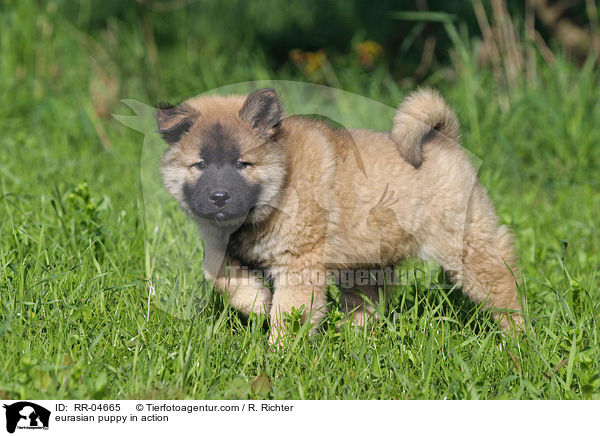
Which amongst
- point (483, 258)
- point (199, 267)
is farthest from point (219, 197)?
point (483, 258)

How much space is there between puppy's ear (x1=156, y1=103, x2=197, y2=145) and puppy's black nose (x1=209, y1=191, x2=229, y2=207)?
35cm

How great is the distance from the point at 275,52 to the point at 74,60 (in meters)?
1.97

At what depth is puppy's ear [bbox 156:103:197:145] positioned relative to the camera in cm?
298

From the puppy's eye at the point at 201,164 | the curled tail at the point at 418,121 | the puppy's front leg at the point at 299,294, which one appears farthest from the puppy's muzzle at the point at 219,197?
the curled tail at the point at 418,121

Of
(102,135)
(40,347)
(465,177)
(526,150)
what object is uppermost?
(465,177)

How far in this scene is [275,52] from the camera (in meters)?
7.17

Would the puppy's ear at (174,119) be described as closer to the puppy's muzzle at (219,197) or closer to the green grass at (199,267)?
the puppy's muzzle at (219,197)

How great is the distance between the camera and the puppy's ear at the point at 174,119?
298 cm

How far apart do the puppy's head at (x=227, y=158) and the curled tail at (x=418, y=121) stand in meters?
0.57

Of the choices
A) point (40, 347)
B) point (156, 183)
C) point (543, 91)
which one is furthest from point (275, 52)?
point (40, 347)
